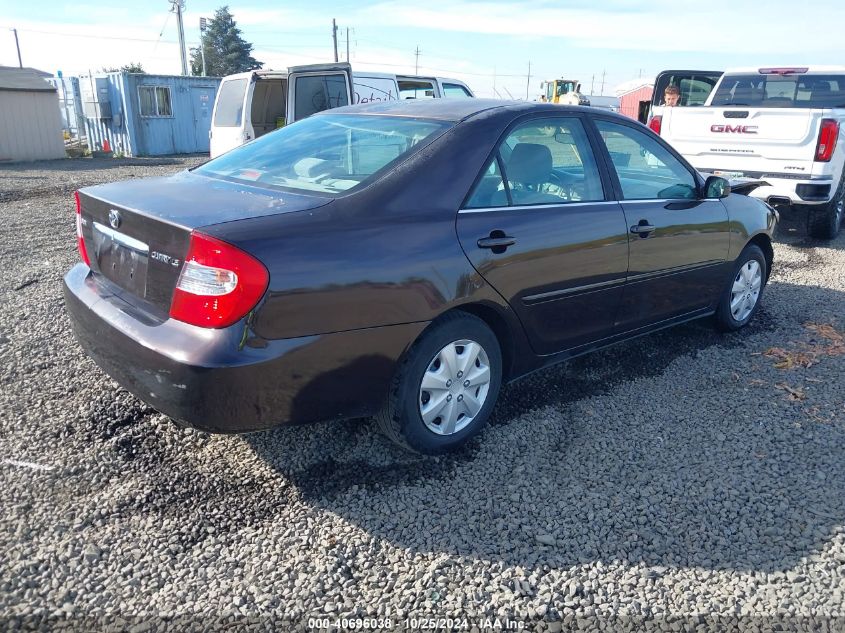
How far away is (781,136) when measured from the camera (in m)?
7.52

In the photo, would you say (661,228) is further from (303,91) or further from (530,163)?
(303,91)

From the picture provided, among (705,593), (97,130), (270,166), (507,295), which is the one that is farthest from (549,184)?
(97,130)

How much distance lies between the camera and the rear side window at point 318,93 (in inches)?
409

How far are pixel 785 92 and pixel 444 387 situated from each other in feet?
27.1

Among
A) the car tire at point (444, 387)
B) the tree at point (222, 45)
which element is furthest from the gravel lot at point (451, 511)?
the tree at point (222, 45)

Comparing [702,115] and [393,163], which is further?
[702,115]

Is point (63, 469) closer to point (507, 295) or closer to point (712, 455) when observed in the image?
point (507, 295)

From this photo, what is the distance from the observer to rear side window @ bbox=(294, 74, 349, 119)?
34.1ft

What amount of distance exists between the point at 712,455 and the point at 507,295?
4.33ft

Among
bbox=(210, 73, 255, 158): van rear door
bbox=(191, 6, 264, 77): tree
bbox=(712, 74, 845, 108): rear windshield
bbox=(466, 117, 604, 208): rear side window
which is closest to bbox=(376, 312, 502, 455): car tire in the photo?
bbox=(466, 117, 604, 208): rear side window

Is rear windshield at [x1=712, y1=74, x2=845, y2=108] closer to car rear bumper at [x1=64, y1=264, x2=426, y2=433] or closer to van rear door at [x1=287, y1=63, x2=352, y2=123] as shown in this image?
van rear door at [x1=287, y1=63, x2=352, y2=123]

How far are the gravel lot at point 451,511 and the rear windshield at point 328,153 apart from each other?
128 cm

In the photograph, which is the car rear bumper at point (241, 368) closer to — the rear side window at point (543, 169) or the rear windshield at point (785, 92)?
the rear side window at point (543, 169)

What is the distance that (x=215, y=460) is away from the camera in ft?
10.3
